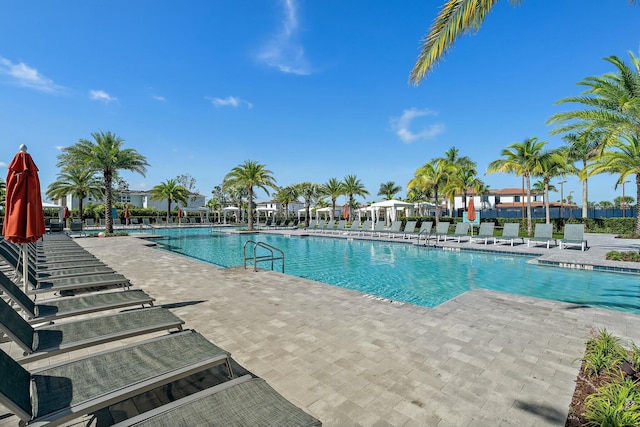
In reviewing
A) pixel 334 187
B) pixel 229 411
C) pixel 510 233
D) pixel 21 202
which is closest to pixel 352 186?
pixel 334 187

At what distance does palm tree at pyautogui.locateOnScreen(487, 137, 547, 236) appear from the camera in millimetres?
20156

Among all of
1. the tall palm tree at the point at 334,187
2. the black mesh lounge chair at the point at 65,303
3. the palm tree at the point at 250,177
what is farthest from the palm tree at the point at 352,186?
the black mesh lounge chair at the point at 65,303

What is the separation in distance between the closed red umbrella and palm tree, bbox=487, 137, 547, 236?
79.1 ft

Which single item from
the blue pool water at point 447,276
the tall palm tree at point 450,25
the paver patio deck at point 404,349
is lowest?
the blue pool water at point 447,276

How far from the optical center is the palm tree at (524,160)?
66.1ft

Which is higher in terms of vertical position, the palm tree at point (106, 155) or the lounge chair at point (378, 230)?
the palm tree at point (106, 155)

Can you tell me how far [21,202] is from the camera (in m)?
4.39

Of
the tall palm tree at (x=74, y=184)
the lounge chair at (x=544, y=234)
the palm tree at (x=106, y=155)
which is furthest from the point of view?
the tall palm tree at (x=74, y=184)

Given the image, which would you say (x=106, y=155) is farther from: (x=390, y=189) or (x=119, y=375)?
(x=390, y=189)

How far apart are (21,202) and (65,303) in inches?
65.4

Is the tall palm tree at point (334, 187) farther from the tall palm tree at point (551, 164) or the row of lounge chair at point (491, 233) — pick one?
the tall palm tree at point (551, 164)

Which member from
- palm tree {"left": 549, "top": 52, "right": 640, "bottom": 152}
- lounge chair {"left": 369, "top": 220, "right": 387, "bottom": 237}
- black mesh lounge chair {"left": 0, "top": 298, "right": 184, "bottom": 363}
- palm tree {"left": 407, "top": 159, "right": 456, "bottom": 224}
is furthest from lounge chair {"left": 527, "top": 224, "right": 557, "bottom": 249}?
black mesh lounge chair {"left": 0, "top": 298, "right": 184, "bottom": 363}

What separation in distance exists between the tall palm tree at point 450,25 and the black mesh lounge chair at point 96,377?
5.15 metres

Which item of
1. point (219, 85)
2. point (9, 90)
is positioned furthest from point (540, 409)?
point (219, 85)
